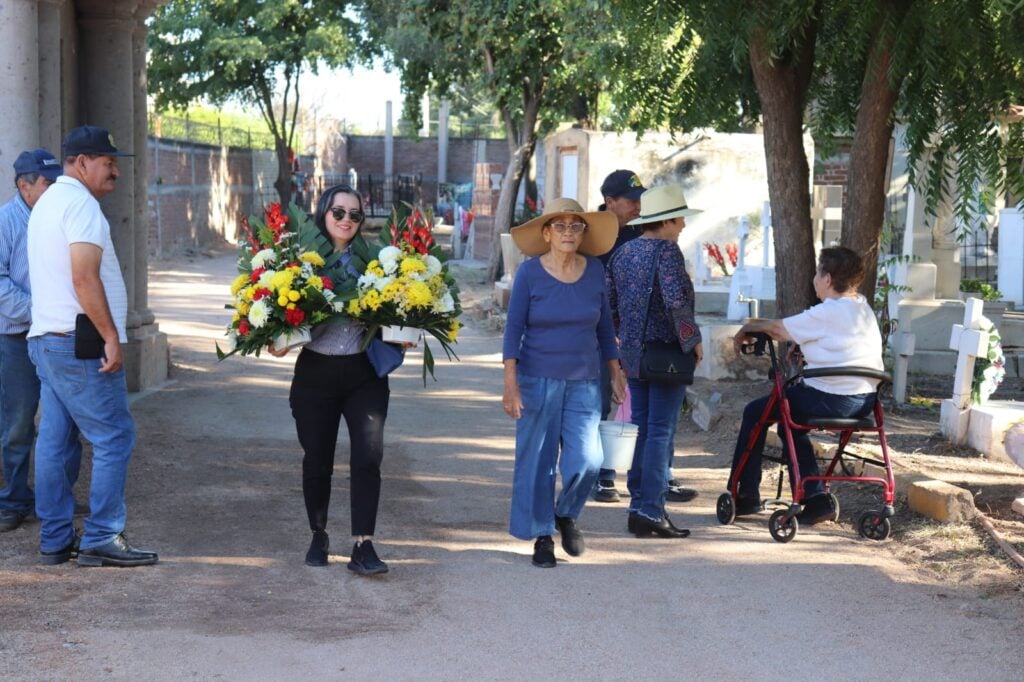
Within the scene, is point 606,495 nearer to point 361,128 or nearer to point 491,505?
point 491,505

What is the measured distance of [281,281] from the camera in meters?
6.07

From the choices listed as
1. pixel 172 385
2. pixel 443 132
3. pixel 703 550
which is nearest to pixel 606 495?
pixel 703 550

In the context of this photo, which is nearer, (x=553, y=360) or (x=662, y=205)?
(x=553, y=360)

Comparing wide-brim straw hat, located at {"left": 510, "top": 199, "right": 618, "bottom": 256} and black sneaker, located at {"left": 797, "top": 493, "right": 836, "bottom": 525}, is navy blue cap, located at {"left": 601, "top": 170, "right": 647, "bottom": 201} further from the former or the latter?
black sneaker, located at {"left": 797, "top": 493, "right": 836, "bottom": 525}

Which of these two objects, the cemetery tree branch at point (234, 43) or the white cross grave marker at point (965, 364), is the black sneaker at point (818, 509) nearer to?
the white cross grave marker at point (965, 364)

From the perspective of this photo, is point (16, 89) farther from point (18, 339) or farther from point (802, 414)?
point (802, 414)

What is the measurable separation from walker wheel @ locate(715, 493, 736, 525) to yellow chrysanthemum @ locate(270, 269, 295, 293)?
117 inches

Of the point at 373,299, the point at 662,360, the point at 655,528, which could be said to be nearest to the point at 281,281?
the point at 373,299

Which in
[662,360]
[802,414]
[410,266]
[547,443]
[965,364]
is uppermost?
[410,266]

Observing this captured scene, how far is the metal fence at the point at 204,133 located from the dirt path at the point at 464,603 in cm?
2478

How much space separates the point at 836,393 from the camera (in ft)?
23.3

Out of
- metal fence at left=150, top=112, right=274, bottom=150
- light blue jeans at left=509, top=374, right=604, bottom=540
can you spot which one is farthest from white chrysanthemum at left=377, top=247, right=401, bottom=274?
metal fence at left=150, top=112, right=274, bottom=150

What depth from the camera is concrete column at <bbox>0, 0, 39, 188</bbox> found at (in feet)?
27.2

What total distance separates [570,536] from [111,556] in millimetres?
2294
